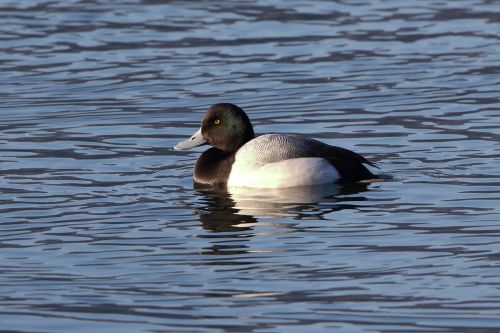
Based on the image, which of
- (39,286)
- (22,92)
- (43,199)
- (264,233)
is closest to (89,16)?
(22,92)

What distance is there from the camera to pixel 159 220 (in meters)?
10.7

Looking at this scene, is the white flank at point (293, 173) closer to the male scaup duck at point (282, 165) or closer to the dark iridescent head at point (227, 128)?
the male scaup duck at point (282, 165)

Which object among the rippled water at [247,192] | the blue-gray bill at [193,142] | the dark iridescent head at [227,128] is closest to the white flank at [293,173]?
the rippled water at [247,192]

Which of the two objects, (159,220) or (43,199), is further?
(43,199)

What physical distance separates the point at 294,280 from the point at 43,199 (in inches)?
133

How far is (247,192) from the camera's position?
12.0m

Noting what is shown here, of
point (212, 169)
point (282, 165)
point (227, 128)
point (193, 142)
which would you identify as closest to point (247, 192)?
point (282, 165)

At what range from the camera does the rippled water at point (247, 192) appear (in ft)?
27.1

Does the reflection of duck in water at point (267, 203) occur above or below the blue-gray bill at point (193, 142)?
below

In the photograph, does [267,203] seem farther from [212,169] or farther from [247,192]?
[212,169]

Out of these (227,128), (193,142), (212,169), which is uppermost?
(227,128)

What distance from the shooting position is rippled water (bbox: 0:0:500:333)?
827cm

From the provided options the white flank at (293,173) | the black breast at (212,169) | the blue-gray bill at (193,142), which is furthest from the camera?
the blue-gray bill at (193,142)

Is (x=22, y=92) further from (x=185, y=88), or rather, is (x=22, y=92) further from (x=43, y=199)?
(x=43, y=199)
